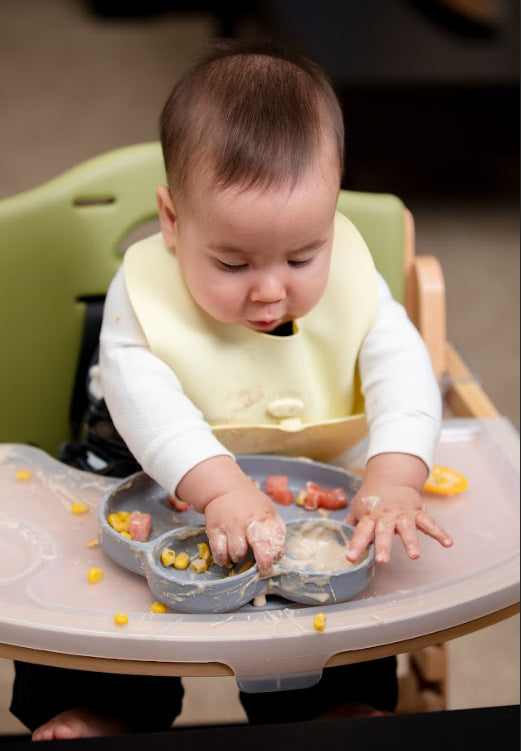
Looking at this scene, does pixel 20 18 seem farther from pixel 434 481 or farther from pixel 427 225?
pixel 434 481

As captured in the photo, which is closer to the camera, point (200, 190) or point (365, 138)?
point (200, 190)

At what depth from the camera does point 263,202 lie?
0.57 metres

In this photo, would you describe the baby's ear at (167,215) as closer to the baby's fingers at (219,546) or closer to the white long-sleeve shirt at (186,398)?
the white long-sleeve shirt at (186,398)

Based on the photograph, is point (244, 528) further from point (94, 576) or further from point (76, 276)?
point (76, 276)

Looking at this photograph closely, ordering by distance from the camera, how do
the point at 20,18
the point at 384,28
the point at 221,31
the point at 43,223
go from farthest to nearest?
1. the point at 20,18
2. the point at 221,31
3. the point at 384,28
4. the point at 43,223

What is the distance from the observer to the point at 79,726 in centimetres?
66

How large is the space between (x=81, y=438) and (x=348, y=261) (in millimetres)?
Answer: 287

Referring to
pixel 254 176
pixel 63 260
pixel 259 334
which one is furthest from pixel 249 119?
pixel 63 260

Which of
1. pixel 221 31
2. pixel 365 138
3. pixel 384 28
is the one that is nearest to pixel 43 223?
pixel 384 28

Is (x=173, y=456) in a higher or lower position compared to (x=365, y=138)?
higher

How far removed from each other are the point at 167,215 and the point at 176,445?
149 mm

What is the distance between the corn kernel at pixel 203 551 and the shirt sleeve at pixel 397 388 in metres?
0.12

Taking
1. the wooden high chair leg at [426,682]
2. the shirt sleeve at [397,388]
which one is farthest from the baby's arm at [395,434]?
the wooden high chair leg at [426,682]

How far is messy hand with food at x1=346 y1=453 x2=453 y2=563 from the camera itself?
0.56 meters
